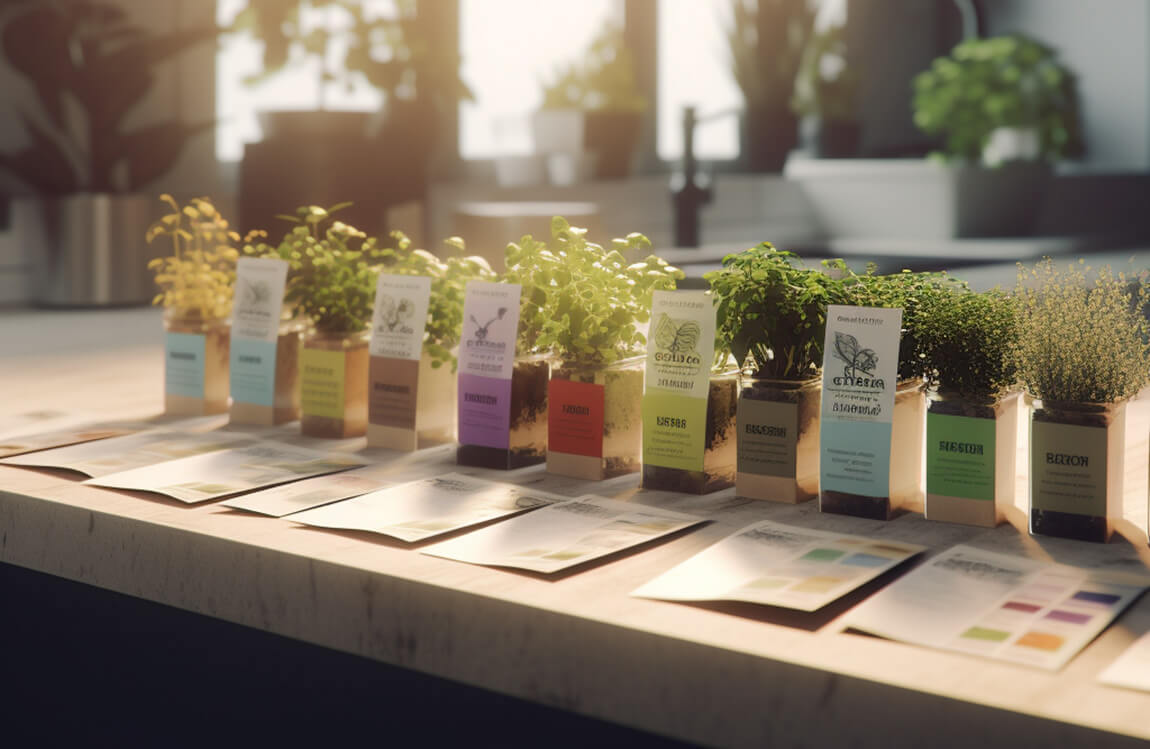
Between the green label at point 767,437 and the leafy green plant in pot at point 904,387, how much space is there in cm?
4

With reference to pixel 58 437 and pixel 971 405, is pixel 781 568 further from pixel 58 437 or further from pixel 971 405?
pixel 58 437

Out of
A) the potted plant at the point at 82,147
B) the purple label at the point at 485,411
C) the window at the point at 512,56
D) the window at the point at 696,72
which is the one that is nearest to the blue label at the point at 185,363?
the purple label at the point at 485,411

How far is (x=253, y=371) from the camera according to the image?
141 cm

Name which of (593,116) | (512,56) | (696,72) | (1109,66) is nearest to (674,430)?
(593,116)

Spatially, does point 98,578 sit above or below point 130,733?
above

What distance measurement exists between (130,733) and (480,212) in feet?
7.15

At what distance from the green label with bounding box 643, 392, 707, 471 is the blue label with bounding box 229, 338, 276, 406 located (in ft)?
1.60

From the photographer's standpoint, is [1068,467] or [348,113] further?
[348,113]

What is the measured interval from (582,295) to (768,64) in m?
3.51

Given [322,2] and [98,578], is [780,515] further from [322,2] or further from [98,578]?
[322,2]

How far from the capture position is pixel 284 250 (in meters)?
1.39

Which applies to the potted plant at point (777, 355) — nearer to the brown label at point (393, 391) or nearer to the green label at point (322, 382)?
the brown label at point (393, 391)

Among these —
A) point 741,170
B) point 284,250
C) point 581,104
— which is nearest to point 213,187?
point 581,104

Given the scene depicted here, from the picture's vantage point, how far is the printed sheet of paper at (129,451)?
3.98 feet
